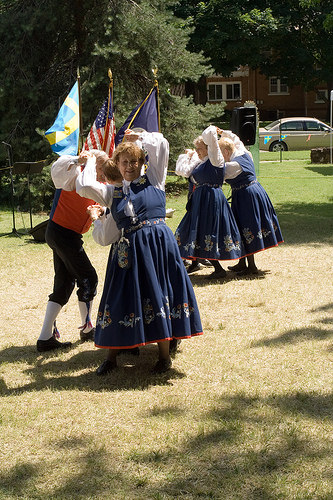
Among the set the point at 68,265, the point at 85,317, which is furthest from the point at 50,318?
the point at 68,265

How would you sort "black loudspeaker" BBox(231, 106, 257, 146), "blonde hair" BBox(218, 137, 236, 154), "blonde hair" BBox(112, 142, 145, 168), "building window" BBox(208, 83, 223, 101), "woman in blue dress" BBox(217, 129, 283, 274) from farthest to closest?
"building window" BBox(208, 83, 223, 101) → "black loudspeaker" BBox(231, 106, 257, 146) → "woman in blue dress" BBox(217, 129, 283, 274) → "blonde hair" BBox(218, 137, 236, 154) → "blonde hair" BBox(112, 142, 145, 168)

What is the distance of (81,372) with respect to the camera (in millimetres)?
4879

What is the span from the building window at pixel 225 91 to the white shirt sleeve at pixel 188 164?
38519mm

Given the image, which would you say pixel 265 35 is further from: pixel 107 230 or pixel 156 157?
pixel 107 230

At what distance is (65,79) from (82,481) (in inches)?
522

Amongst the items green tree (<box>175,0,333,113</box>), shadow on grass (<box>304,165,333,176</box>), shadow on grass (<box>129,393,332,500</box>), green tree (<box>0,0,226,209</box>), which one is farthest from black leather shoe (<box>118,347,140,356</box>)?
green tree (<box>175,0,333,113</box>)

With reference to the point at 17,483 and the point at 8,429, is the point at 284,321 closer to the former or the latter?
the point at 8,429

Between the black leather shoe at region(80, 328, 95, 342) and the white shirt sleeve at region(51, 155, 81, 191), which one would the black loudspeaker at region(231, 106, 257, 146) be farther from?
the white shirt sleeve at region(51, 155, 81, 191)

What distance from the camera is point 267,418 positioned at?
3873mm

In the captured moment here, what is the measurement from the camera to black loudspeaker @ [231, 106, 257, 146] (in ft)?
40.1

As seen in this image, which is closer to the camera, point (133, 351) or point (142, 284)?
point (142, 284)

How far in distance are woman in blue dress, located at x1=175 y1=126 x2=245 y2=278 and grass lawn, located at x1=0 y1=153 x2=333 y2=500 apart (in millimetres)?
618

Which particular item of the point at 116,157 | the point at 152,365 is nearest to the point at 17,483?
the point at 152,365

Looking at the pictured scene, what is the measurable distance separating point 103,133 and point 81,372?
Answer: 2.17m
